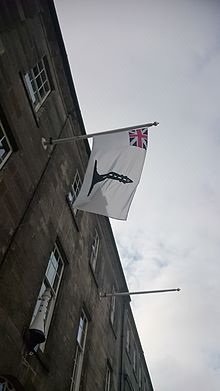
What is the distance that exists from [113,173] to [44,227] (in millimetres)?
2882

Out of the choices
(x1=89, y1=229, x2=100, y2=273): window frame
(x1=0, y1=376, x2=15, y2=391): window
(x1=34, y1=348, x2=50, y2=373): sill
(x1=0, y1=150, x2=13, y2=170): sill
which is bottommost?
(x1=0, y1=376, x2=15, y2=391): window

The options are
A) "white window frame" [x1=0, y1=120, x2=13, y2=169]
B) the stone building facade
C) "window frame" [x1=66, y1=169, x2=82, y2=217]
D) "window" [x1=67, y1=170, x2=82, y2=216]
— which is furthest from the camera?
"window" [x1=67, y1=170, x2=82, y2=216]

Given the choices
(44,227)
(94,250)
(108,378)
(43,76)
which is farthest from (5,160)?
(108,378)

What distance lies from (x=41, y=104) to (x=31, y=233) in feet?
15.9

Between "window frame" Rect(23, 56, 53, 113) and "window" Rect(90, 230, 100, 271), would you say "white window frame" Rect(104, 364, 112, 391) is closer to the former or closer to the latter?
"window" Rect(90, 230, 100, 271)

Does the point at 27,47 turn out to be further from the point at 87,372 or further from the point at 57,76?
the point at 87,372

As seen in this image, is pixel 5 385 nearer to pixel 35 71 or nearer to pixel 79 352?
pixel 79 352

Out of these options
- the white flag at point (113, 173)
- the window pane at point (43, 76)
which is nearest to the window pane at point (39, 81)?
the window pane at point (43, 76)

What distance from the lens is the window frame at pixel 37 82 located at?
425 inches

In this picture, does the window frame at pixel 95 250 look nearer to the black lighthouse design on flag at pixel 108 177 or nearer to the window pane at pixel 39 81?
the black lighthouse design on flag at pixel 108 177

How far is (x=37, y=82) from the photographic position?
1162 cm

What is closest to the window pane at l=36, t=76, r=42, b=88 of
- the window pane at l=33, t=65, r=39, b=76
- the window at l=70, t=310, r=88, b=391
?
the window pane at l=33, t=65, r=39, b=76

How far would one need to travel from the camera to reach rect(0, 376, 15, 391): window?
7755 millimetres

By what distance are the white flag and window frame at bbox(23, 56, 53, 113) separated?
244cm
